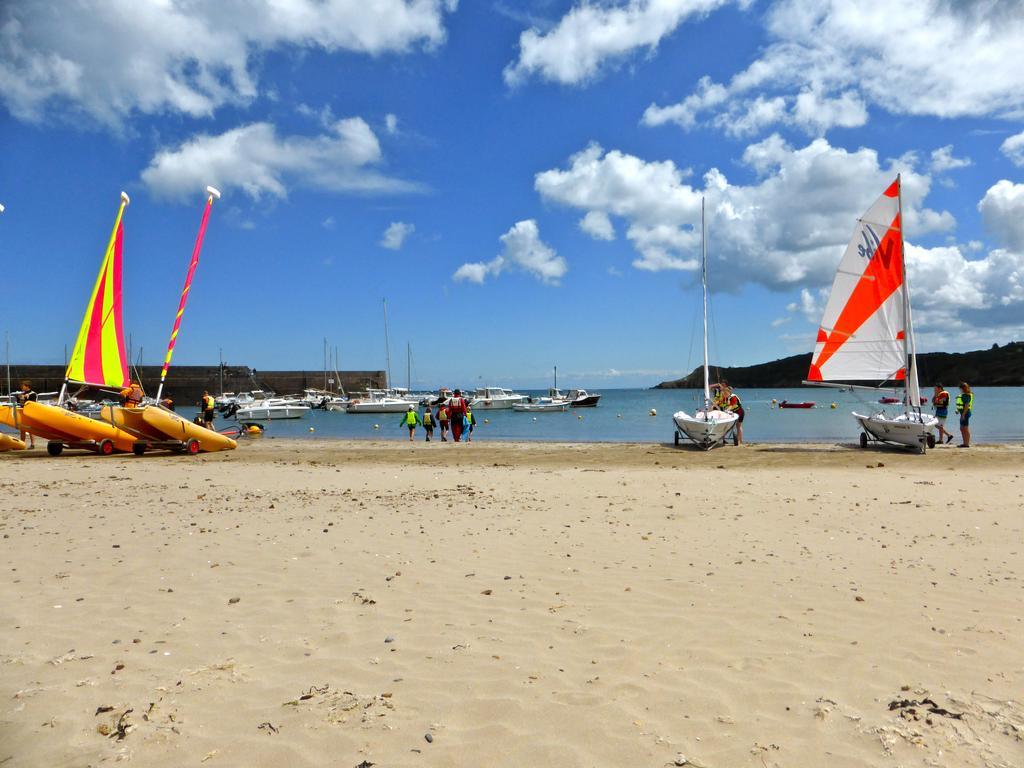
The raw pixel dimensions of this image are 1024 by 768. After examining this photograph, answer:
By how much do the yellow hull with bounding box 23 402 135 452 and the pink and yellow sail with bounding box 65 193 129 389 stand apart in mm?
906

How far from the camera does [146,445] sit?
18.3 m

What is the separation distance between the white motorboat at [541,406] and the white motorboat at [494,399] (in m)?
1.16

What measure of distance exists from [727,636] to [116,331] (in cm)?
1836

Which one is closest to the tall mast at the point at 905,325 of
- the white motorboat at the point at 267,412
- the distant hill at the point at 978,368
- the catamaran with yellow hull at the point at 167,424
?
the catamaran with yellow hull at the point at 167,424

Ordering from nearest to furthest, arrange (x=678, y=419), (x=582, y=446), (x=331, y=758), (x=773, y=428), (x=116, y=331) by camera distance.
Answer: (x=331, y=758)
(x=116, y=331)
(x=678, y=419)
(x=582, y=446)
(x=773, y=428)

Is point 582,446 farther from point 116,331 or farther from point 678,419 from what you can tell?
point 116,331

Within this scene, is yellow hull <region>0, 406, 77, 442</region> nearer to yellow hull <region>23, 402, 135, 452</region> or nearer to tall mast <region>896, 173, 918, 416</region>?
yellow hull <region>23, 402, 135, 452</region>

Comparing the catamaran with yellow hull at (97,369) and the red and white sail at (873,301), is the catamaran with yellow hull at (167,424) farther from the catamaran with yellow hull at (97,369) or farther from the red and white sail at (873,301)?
the red and white sail at (873,301)

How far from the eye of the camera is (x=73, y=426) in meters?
17.6

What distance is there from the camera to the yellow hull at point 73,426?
56.3ft

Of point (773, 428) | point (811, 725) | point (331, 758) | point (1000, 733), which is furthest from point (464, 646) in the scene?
point (773, 428)

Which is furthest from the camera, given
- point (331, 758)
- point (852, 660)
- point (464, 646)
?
point (464, 646)

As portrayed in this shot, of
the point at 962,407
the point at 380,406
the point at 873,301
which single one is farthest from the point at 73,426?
the point at 380,406

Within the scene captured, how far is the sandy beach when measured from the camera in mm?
3217
